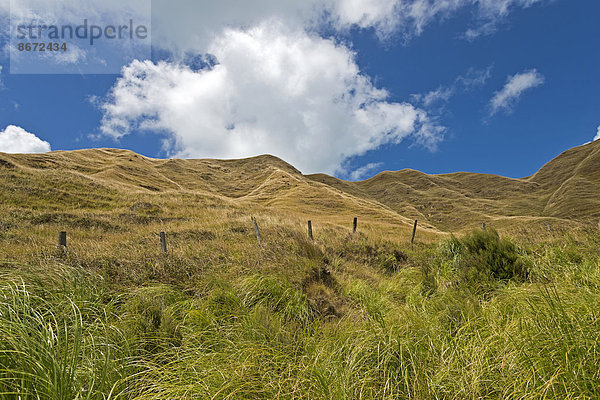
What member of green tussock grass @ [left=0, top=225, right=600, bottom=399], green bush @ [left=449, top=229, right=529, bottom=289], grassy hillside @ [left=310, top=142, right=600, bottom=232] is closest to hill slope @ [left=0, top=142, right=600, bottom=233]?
grassy hillside @ [left=310, top=142, right=600, bottom=232]

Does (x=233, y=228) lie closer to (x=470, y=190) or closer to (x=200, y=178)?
(x=200, y=178)

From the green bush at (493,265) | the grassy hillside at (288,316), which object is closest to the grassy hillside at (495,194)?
the green bush at (493,265)

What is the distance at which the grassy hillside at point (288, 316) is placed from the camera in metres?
2.33

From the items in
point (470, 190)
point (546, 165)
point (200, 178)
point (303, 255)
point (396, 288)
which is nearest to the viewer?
point (396, 288)

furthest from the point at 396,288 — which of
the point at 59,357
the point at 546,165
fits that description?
the point at 546,165

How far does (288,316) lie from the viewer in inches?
183

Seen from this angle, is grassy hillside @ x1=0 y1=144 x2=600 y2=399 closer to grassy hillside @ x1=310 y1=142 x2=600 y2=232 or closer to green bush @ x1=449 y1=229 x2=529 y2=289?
green bush @ x1=449 y1=229 x2=529 y2=289

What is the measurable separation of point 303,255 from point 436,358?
18.1 feet

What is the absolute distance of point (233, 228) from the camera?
14539mm

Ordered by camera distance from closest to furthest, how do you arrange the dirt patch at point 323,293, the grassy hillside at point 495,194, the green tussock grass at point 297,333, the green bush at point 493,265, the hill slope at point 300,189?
the green tussock grass at point 297,333 < the dirt patch at point 323,293 < the green bush at point 493,265 < the hill slope at point 300,189 < the grassy hillside at point 495,194

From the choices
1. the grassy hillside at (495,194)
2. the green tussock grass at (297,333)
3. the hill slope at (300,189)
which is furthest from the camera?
the grassy hillside at (495,194)

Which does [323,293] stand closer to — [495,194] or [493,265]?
[493,265]

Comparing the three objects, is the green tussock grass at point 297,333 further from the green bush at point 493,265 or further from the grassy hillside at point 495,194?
the grassy hillside at point 495,194


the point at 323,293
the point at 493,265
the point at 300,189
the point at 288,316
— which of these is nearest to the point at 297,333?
the point at 288,316
